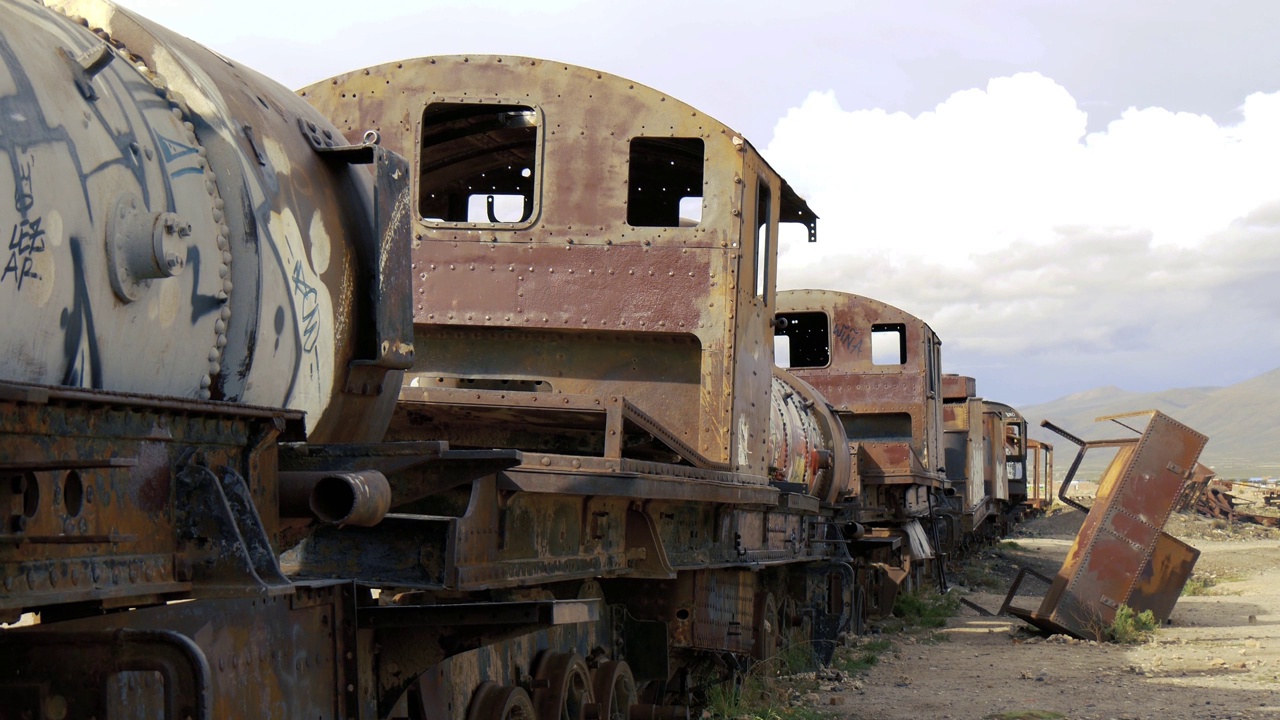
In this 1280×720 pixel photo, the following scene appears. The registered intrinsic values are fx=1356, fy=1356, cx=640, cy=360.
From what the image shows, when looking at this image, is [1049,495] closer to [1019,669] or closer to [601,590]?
[1019,669]

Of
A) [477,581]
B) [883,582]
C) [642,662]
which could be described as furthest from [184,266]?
[883,582]

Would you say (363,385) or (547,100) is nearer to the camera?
(363,385)

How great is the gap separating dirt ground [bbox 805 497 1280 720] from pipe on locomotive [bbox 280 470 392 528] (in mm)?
6036

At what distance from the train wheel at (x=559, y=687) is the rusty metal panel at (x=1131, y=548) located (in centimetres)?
849

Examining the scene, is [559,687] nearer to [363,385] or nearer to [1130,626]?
[363,385]

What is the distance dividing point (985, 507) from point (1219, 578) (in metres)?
6.86

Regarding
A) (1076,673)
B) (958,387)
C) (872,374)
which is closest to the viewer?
(1076,673)

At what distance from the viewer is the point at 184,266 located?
10.2ft

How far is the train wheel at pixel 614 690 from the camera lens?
6145 mm

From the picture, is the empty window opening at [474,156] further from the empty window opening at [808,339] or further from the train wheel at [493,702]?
the empty window opening at [808,339]

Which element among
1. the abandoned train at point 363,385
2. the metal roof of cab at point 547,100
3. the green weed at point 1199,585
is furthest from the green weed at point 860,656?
the green weed at point 1199,585

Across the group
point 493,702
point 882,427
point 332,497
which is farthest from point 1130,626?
point 332,497

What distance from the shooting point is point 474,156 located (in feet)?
25.7

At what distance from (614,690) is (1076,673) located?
589 centimetres
